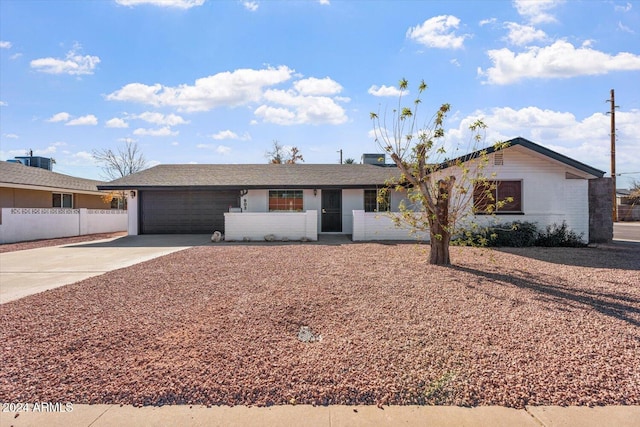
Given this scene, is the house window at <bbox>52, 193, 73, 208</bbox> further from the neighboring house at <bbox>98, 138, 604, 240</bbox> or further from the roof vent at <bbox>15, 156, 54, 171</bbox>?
the roof vent at <bbox>15, 156, 54, 171</bbox>

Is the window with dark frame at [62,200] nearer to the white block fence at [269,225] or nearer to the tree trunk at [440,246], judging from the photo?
the white block fence at [269,225]

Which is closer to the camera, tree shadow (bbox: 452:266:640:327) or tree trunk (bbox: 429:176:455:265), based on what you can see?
tree shadow (bbox: 452:266:640:327)

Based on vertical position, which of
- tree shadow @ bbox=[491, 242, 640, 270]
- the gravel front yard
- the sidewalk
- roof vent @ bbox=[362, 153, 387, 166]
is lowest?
A: the sidewalk

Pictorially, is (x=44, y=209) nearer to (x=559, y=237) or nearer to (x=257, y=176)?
(x=257, y=176)

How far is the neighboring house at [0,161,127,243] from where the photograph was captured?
49.0 feet

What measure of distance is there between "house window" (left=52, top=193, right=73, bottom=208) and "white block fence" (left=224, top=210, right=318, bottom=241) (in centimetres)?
1146

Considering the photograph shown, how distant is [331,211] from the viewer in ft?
52.5

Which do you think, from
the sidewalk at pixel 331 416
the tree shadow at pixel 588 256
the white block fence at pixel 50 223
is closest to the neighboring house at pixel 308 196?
the tree shadow at pixel 588 256

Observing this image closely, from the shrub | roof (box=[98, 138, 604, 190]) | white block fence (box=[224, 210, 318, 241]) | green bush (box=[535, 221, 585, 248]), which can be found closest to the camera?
the shrub

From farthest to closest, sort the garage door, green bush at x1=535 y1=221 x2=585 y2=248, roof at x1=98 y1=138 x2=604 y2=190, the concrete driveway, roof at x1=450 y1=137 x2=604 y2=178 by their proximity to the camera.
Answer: the garage door < roof at x1=98 y1=138 x2=604 y2=190 < green bush at x1=535 y1=221 x2=585 y2=248 < roof at x1=450 y1=137 x2=604 y2=178 < the concrete driveway

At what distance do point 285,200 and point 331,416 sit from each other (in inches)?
543

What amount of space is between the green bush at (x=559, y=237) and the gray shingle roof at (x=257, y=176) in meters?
6.25

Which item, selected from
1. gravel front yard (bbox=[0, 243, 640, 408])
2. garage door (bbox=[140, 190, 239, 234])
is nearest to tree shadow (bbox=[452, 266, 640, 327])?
gravel front yard (bbox=[0, 243, 640, 408])

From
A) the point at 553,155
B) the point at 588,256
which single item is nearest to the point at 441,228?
the point at 588,256
